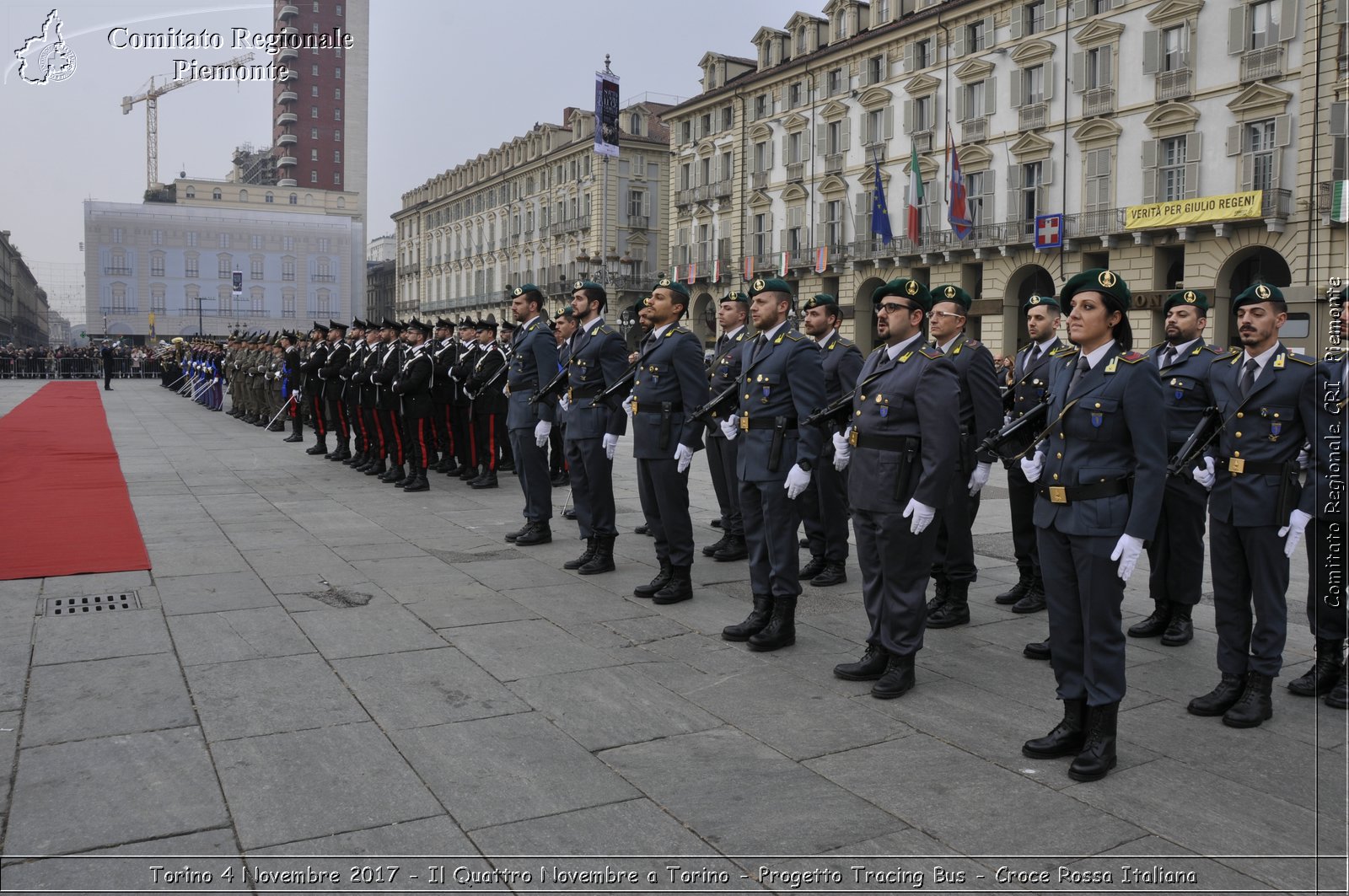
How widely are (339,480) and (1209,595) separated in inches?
377

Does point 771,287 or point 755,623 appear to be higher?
point 771,287

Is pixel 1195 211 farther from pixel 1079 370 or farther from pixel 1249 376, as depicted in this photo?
pixel 1079 370

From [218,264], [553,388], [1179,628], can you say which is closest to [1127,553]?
[1179,628]

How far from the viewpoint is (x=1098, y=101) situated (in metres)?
32.9

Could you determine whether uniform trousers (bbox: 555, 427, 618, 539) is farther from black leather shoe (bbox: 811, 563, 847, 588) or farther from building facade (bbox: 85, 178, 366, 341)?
building facade (bbox: 85, 178, 366, 341)

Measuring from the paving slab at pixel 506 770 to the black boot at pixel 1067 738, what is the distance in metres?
1.60

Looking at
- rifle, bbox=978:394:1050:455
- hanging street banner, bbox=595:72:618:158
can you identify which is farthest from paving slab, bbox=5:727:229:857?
hanging street banner, bbox=595:72:618:158

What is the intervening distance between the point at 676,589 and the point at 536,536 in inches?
91.9

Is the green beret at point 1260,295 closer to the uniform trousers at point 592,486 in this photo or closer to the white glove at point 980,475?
the white glove at point 980,475

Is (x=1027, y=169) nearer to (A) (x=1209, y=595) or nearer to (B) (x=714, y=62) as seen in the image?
(B) (x=714, y=62)

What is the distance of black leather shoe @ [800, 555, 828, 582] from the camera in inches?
306

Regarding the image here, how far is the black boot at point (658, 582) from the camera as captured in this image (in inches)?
276

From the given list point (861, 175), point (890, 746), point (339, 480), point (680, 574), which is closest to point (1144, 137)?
point (861, 175)

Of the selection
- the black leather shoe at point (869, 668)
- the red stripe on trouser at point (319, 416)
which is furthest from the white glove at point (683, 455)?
the red stripe on trouser at point (319, 416)
